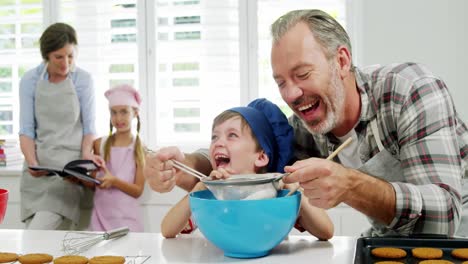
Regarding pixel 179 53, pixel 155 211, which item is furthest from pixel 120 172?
pixel 179 53

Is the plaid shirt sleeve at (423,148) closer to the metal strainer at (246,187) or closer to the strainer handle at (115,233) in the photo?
the metal strainer at (246,187)

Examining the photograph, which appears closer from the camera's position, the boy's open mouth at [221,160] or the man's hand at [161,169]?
the man's hand at [161,169]

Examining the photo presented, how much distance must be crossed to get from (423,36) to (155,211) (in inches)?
68.3

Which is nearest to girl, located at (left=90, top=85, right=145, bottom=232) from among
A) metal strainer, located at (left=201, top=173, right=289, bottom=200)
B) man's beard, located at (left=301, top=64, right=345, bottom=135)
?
man's beard, located at (left=301, top=64, right=345, bottom=135)

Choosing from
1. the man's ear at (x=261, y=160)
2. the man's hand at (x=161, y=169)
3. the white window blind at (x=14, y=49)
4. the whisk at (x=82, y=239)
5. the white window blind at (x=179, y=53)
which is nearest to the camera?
the whisk at (x=82, y=239)

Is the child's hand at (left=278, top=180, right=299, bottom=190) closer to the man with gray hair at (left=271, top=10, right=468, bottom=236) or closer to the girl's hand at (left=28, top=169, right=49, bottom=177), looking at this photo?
the man with gray hair at (left=271, top=10, right=468, bottom=236)

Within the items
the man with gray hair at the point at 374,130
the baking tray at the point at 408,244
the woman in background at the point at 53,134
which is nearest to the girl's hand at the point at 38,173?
the woman in background at the point at 53,134

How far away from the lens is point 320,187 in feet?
4.08

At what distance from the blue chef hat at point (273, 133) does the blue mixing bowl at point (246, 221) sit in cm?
43

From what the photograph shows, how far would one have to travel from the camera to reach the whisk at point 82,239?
4.40 feet

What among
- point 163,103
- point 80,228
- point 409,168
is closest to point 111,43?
point 163,103

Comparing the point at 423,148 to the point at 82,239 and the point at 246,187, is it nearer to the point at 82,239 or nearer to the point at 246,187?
the point at 246,187

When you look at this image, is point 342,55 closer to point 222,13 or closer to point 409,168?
point 409,168

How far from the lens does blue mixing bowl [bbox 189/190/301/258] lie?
119cm
